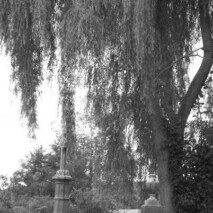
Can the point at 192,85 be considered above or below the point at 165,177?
above

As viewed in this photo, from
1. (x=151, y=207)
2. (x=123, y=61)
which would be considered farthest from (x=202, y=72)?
(x=151, y=207)

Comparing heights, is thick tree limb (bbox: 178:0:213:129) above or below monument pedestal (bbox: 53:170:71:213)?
above

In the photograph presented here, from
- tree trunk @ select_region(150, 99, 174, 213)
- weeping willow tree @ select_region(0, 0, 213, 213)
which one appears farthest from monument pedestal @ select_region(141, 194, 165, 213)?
tree trunk @ select_region(150, 99, 174, 213)

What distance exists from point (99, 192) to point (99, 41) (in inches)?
173

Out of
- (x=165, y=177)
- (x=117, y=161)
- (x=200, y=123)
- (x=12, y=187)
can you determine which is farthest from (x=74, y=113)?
(x=12, y=187)

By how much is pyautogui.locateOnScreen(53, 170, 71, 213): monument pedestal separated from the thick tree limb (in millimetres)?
3975

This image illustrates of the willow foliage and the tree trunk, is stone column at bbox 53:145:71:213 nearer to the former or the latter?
the willow foliage

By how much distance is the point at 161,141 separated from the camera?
9664 mm

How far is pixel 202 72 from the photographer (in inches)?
389

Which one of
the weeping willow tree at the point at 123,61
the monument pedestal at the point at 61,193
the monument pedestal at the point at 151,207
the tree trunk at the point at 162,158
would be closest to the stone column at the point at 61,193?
the monument pedestal at the point at 61,193

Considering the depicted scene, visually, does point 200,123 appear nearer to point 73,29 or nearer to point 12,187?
point 73,29

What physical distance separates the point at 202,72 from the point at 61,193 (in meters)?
4.73

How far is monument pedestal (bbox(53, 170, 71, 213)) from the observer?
6.39 metres

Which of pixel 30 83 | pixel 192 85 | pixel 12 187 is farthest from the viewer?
pixel 12 187
